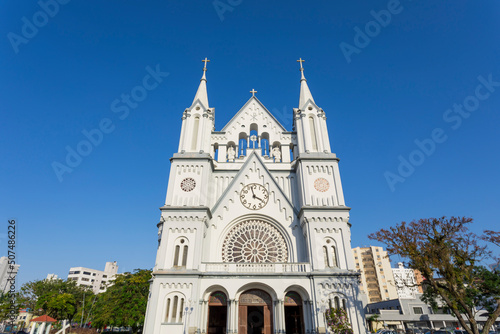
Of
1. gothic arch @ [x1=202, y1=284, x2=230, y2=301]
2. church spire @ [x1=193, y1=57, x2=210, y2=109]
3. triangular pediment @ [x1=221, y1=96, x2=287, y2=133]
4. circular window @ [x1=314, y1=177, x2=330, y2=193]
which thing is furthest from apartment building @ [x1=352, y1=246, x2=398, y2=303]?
church spire @ [x1=193, y1=57, x2=210, y2=109]

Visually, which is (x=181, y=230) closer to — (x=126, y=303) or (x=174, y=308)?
(x=174, y=308)

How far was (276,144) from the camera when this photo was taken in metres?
28.2

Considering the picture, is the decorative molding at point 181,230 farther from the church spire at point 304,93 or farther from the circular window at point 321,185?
the church spire at point 304,93

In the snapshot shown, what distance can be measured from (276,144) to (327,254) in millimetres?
12004

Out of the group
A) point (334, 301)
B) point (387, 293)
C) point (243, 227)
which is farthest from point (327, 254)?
point (387, 293)

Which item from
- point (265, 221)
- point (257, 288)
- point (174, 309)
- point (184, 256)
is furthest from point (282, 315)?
point (184, 256)

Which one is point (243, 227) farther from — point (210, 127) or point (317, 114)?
point (317, 114)

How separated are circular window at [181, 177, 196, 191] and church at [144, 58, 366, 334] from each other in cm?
10

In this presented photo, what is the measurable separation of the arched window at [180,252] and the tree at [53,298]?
35161 mm

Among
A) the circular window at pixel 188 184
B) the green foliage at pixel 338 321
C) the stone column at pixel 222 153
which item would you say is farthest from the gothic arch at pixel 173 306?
the stone column at pixel 222 153

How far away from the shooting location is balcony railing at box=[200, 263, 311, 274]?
20031 millimetres

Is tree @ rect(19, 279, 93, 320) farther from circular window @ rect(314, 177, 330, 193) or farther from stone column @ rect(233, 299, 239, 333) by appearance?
circular window @ rect(314, 177, 330, 193)

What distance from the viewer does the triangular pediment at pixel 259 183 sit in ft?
77.1

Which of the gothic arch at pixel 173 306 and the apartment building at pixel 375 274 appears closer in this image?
the gothic arch at pixel 173 306
